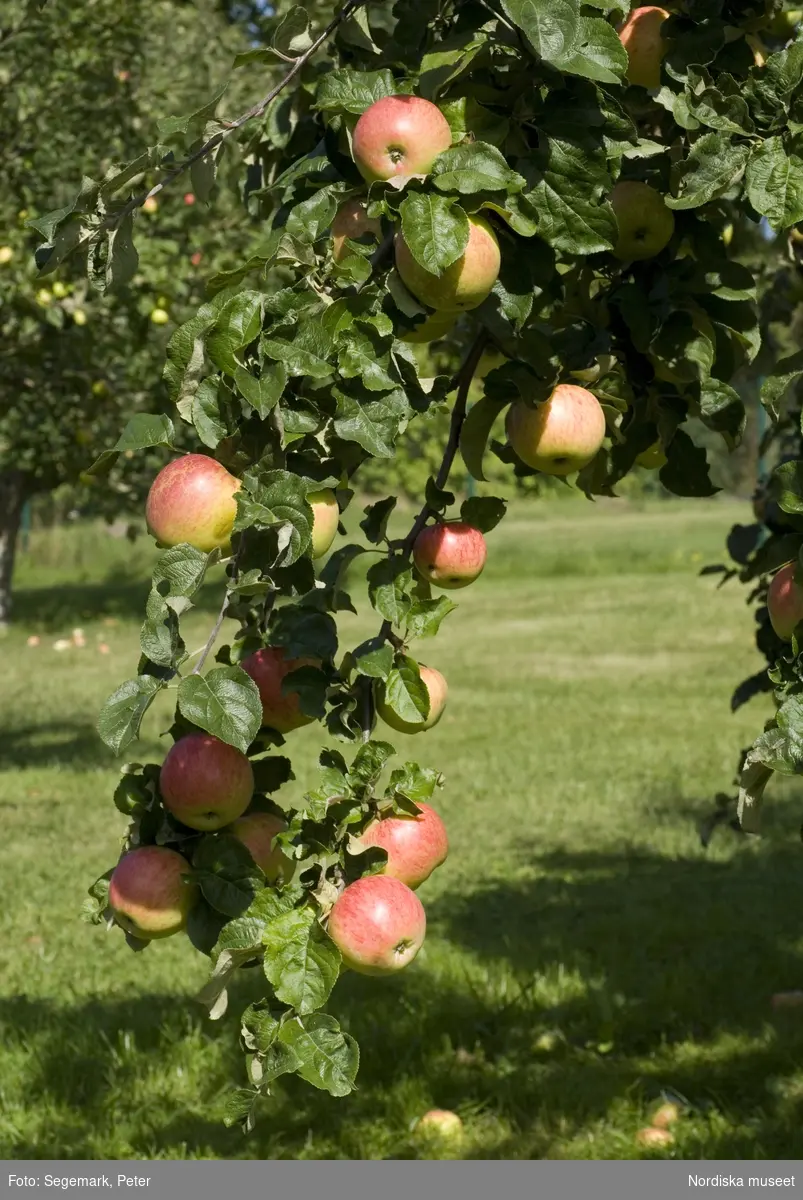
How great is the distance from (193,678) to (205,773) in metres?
0.19

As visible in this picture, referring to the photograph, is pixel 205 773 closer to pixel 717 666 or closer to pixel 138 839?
pixel 138 839

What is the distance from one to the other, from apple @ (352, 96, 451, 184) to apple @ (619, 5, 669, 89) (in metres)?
0.47

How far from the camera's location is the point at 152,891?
62.7 inches

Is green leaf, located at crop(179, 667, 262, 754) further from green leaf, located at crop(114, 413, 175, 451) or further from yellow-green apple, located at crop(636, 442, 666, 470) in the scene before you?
yellow-green apple, located at crop(636, 442, 666, 470)

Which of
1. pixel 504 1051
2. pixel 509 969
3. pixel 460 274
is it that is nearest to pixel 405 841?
pixel 460 274

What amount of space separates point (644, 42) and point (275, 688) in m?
0.95

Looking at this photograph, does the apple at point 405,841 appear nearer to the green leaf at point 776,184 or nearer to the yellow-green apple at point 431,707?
the yellow-green apple at point 431,707

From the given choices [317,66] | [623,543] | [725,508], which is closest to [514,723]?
[317,66]

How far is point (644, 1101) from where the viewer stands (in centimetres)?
345

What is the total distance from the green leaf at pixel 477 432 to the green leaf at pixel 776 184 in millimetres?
415

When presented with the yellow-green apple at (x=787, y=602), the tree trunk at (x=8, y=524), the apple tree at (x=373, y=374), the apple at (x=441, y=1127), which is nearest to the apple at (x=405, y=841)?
the apple tree at (x=373, y=374)

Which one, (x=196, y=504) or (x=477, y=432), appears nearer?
(x=196, y=504)

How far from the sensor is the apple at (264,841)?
1.65 metres

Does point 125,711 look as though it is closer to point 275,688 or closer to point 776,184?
point 275,688
